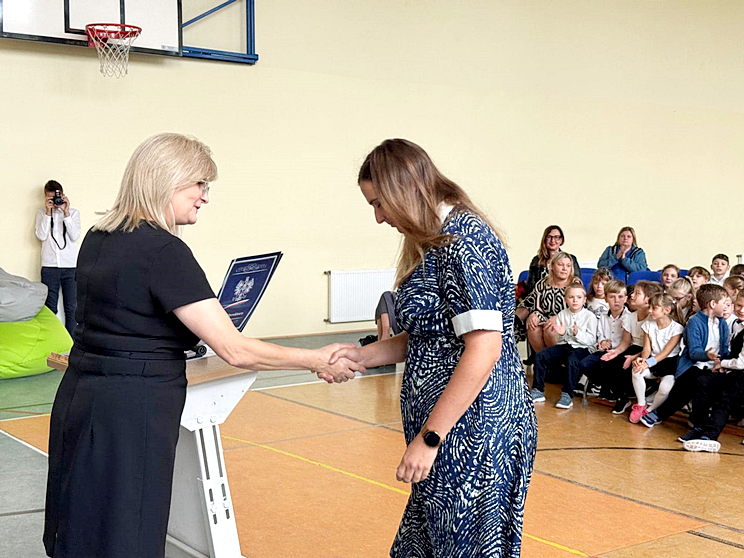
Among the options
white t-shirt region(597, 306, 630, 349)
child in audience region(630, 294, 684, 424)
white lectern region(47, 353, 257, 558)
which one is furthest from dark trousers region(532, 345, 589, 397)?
white lectern region(47, 353, 257, 558)

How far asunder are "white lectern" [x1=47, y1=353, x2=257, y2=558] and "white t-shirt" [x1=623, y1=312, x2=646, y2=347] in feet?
13.1

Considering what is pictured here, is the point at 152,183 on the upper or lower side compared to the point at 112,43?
lower

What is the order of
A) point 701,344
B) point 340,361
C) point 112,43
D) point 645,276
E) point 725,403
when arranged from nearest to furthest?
1. point 340,361
2. point 725,403
3. point 701,344
4. point 112,43
5. point 645,276

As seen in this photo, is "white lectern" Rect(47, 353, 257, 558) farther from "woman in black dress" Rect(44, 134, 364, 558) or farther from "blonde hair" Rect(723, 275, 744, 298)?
"blonde hair" Rect(723, 275, 744, 298)

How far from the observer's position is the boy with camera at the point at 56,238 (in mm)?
8414

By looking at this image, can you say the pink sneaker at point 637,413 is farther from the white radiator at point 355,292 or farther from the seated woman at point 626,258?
the white radiator at point 355,292

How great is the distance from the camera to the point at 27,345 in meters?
7.51

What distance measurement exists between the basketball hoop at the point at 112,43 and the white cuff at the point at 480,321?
23.7ft

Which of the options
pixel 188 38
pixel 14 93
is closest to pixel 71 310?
pixel 14 93

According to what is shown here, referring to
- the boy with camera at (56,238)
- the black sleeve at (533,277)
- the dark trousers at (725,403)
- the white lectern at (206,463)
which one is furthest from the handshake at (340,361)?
the boy with camera at (56,238)

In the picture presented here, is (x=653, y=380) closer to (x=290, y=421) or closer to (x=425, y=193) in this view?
(x=290, y=421)

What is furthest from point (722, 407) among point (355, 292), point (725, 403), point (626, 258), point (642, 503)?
point (355, 292)

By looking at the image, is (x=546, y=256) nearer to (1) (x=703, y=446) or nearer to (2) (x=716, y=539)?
(1) (x=703, y=446)

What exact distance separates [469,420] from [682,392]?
417 cm
